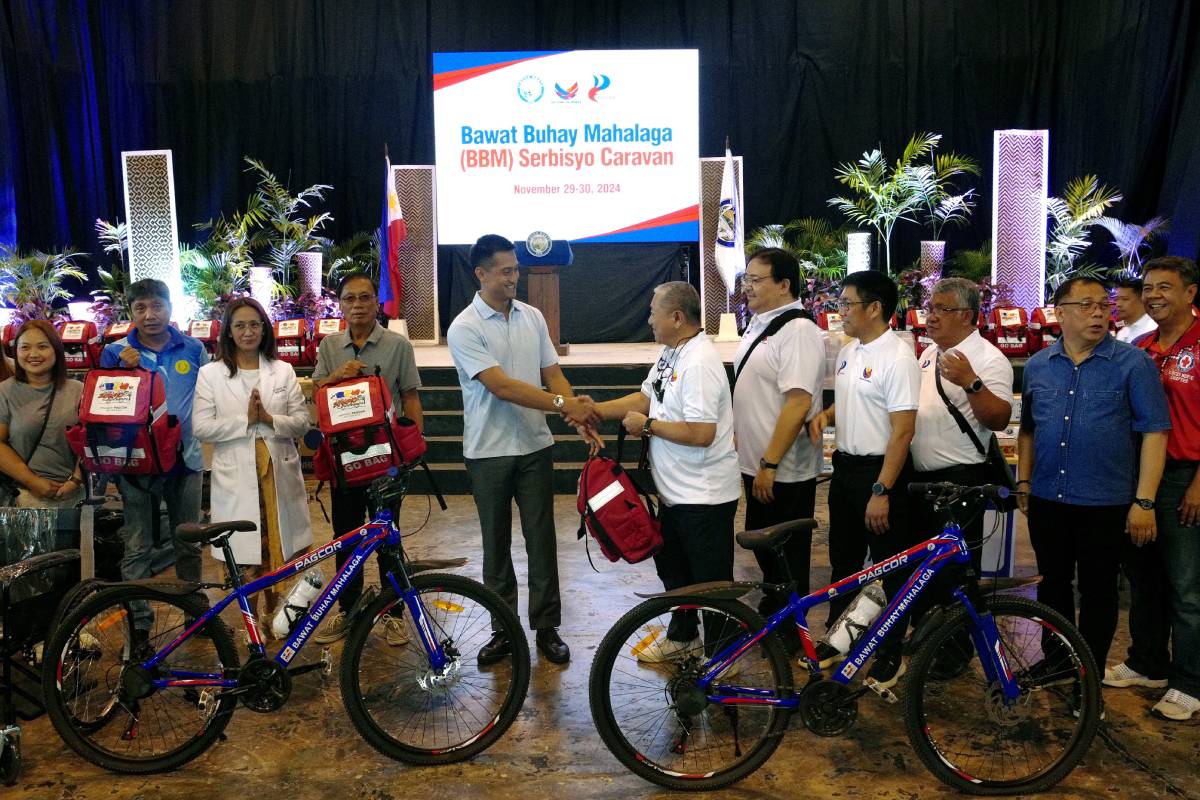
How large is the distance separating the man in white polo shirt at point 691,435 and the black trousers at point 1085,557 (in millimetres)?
993

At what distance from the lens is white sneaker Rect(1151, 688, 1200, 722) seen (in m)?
3.04

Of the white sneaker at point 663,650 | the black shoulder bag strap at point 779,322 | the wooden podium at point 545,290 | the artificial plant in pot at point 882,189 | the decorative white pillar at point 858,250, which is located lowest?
the white sneaker at point 663,650

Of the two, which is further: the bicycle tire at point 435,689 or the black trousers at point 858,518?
the black trousers at point 858,518

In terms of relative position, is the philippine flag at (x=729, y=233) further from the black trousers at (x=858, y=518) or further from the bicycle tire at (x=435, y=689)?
the bicycle tire at (x=435, y=689)

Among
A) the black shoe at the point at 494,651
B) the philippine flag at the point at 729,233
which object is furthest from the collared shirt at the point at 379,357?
the philippine flag at the point at 729,233

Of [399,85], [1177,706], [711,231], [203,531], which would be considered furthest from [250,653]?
[399,85]

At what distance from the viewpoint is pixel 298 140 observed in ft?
37.0

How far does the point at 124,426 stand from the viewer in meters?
3.58

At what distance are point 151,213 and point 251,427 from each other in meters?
5.92

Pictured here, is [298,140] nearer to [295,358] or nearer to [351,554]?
[295,358]

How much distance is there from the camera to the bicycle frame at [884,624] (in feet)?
8.70

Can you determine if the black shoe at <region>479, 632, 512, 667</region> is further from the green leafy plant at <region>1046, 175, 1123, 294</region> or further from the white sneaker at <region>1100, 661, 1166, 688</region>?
the green leafy plant at <region>1046, 175, 1123, 294</region>

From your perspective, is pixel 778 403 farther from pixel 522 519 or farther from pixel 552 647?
pixel 552 647

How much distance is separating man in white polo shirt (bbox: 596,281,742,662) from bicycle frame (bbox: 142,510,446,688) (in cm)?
78
